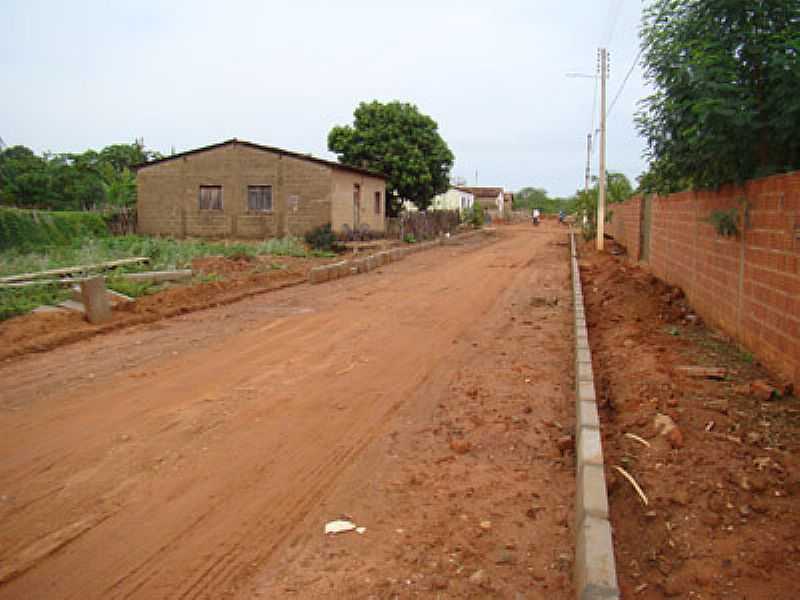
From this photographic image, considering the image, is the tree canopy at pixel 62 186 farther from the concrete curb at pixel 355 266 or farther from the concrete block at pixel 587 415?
the concrete block at pixel 587 415

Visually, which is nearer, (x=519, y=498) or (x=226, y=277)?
(x=519, y=498)

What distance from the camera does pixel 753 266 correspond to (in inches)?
272

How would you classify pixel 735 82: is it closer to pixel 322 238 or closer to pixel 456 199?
pixel 322 238

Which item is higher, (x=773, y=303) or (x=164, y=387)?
(x=773, y=303)

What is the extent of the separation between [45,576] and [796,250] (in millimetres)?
6120

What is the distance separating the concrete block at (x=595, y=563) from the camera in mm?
2828

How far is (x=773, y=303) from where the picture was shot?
6199 mm

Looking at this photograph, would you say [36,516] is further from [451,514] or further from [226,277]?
[226,277]

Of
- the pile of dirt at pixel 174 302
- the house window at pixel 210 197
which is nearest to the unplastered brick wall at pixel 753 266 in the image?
the pile of dirt at pixel 174 302

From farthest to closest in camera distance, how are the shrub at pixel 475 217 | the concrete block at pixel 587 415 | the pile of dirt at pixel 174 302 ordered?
1. the shrub at pixel 475 217
2. the pile of dirt at pixel 174 302
3. the concrete block at pixel 587 415

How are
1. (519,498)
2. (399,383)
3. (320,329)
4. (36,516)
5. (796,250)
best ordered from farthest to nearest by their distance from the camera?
(320,329) → (399,383) → (796,250) → (519,498) → (36,516)

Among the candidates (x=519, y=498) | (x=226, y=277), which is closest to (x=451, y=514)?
(x=519, y=498)

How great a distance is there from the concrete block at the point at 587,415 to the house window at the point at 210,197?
23643mm

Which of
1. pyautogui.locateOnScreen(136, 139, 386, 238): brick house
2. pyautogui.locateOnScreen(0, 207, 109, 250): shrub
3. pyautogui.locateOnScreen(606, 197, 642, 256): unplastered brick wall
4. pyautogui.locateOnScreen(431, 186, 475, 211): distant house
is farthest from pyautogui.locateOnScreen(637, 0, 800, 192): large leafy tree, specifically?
pyautogui.locateOnScreen(431, 186, 475, 211): distant house
